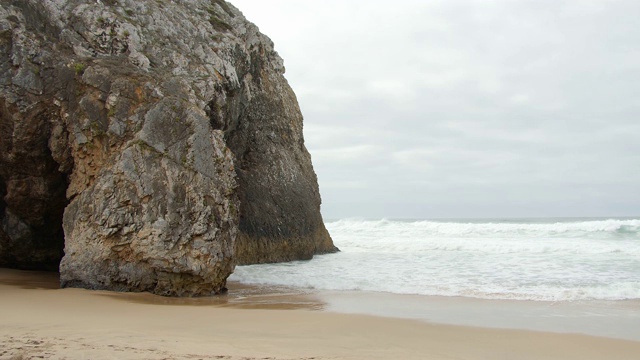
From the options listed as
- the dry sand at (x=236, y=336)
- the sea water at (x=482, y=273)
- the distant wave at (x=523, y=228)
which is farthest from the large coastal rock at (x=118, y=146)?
the distant wave at (x=523, y=228)

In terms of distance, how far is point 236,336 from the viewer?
6289 millimetres

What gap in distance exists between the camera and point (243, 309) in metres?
8.63

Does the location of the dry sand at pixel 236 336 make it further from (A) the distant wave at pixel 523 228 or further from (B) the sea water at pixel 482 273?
(A) the distant wave at pixel 523 228

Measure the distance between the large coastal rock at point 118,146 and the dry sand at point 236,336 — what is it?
109 cm

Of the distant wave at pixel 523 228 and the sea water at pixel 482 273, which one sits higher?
the distant wave at pixel 523 228

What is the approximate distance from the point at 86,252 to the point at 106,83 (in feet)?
11.5

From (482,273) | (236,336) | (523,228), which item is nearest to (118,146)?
(236,336)

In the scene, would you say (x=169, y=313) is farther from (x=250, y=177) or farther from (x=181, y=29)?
(x=250, y=177)

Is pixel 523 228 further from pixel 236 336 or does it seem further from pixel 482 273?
pixel 236 336

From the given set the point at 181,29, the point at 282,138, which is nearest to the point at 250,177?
the point at 282,138

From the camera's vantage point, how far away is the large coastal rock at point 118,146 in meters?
9.66

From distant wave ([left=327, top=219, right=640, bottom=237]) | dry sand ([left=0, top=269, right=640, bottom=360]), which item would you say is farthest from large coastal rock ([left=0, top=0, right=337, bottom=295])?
distant wave ([left=327, top=219, right=640, bottom=237])

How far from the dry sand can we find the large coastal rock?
3.58 feet

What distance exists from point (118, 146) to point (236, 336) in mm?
5565
